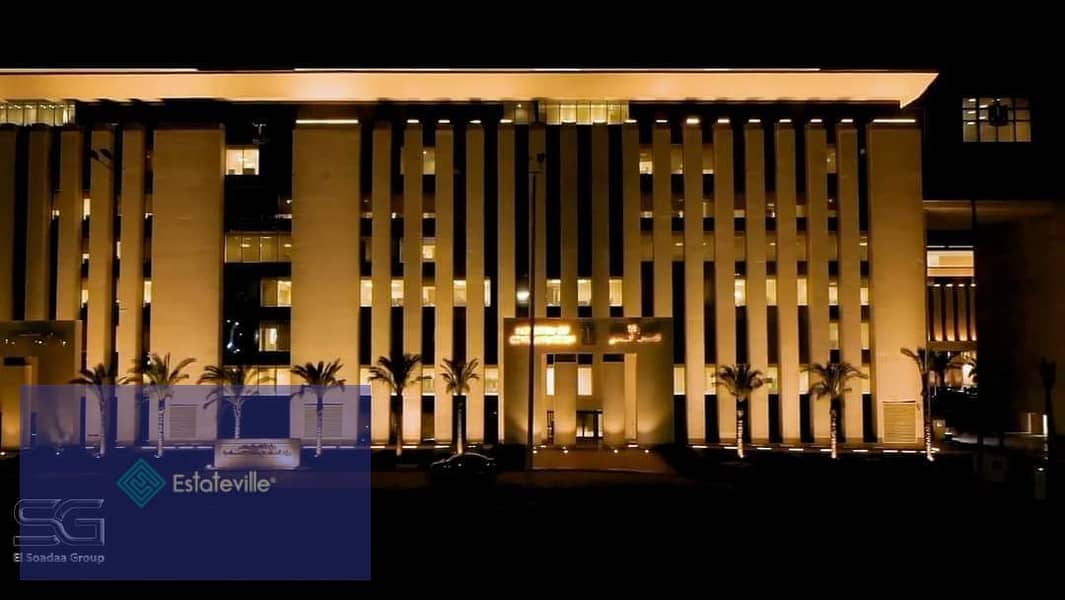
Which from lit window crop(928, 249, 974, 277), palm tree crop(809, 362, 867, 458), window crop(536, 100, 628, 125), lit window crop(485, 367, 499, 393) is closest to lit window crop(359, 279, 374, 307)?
lit window crop(485, 367, 499, 393)

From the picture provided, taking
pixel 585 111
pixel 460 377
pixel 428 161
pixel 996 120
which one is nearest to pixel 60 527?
pixel 460 377

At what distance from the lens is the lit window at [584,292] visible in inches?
1678

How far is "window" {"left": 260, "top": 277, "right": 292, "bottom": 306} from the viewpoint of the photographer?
1700 inches

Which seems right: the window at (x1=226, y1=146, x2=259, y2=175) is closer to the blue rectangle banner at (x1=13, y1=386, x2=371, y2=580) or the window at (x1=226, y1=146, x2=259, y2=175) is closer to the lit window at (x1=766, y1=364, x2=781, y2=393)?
the blue rectangle banner at (x1=13, y1=386, x2=371, y2=580)

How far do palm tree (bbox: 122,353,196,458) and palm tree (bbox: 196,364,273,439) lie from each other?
3.70 ft

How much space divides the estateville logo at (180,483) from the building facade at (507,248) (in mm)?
14609

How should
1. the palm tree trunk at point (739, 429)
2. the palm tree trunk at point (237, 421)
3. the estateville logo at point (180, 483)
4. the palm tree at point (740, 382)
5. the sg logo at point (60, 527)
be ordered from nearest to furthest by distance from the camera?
the sg logo at point (60, 527) → the estateville logo at point (180, 483) → the palm tree trunk at point (739, 429) → the palm tree trunk at point (237, 421) → the palm tree at point (740, 382)

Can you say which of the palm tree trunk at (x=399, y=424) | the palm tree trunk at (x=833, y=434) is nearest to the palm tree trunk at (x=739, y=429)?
the palm tree trunk at (x=833, y=434)

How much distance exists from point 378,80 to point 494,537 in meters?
30.4

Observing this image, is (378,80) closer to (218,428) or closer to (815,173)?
(218,428)

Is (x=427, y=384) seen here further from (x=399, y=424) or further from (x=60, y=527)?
(x=60, y=527)

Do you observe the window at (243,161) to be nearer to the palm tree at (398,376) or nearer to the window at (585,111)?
the palm tree at (398,376)

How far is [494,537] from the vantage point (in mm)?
17922

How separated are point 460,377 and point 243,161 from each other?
16373 mm
